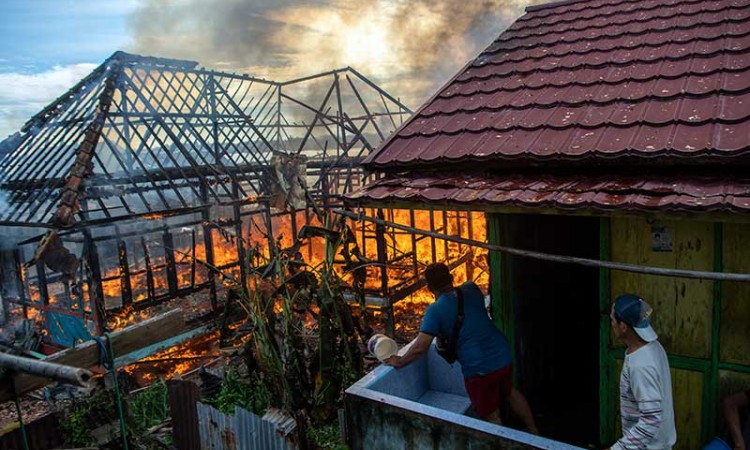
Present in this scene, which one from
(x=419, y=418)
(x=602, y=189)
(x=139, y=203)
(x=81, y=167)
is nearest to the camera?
(x=602, y=189)

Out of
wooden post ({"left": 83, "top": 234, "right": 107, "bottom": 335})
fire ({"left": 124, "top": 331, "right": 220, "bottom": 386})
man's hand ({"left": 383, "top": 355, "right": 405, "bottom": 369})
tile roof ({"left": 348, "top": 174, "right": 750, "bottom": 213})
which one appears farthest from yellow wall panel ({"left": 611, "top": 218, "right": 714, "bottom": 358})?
wooden post ({"left": 83, "top": 234, "right": 107, "bottom": 335})

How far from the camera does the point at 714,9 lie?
227 inches

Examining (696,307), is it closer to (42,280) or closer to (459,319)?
(459,319)

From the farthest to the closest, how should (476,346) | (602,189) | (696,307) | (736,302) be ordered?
(476,346), (696,307), (736,302), (602,189)

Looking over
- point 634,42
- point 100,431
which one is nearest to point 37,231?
point 100,431

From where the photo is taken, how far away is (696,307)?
165 inches

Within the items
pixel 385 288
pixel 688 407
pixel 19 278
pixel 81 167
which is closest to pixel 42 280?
pixel 19 278

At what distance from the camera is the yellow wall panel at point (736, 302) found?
3.96 meters

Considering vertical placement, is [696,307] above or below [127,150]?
below

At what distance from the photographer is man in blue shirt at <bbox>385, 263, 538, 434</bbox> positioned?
4633 millimetres

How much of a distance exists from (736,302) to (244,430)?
5149 mm

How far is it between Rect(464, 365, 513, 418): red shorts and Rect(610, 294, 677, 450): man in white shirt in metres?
1.39

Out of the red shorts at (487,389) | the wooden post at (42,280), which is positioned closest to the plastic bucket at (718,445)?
the red shorts at (487,389)

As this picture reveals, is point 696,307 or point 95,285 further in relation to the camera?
point 95,285
